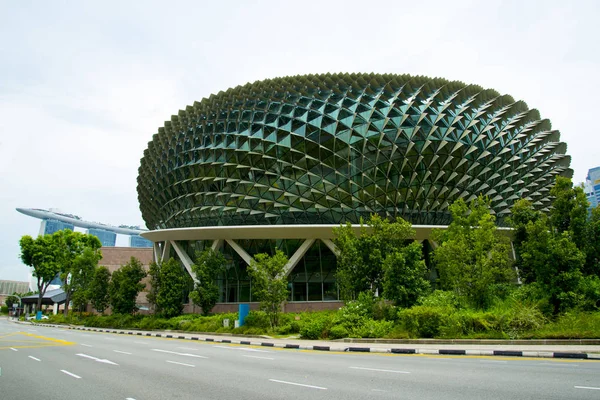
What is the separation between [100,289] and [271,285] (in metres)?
28.6

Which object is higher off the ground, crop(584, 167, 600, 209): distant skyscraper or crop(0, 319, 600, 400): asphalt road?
crop(584, 167, 600, 209): distant skyscraper

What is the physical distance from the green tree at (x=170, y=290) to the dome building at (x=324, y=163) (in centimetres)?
442

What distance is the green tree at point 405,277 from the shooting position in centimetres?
2269

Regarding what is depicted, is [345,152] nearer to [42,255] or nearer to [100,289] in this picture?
[100,289]

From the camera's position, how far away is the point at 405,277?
74.7ft

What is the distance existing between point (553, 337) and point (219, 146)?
30.7m

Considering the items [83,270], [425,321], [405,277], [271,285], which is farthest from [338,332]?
[83,270]

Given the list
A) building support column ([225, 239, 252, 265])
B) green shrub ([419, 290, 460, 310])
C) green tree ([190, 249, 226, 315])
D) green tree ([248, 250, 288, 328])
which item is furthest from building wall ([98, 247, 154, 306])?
green shrub ([419, 290, 460, 310])

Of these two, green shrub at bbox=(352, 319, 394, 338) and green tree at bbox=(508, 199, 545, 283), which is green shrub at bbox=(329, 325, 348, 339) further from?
green tree at bbox=(508, 199, 545, 283)

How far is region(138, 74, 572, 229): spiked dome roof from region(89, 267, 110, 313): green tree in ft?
38.7

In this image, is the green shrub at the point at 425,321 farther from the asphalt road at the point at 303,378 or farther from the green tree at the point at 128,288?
the green tree at the point at 128,288

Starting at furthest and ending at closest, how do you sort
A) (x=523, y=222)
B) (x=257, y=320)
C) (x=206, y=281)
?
(x=206, y=281) < (x=257, y=320) < (x=523, y=222)

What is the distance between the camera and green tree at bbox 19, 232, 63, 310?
207 ft

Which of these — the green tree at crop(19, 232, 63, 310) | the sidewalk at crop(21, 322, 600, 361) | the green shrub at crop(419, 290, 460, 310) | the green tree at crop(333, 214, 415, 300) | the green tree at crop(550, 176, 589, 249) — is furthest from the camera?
the green tree at crop(19, 232, 63, 310)
